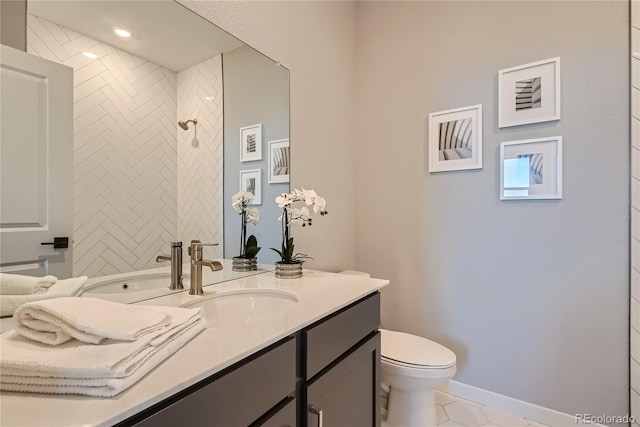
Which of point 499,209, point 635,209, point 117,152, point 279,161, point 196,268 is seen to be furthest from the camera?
point 499,209

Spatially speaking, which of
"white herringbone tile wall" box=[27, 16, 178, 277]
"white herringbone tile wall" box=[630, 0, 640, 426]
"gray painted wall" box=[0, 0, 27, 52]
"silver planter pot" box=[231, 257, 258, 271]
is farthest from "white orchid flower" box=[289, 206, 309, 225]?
"white herringbone tile wall" box=[630, 0, 640, 426]

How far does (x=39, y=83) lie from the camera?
31.1 inches

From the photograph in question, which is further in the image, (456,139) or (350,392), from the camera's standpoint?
(456,139)

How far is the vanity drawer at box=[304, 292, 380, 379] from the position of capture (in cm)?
84

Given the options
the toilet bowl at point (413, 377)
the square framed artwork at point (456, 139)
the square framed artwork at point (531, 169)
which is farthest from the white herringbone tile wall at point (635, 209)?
the toilet bowl at point (413, 377)

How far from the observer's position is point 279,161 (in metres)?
1.55

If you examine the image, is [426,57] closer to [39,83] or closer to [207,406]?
[39,83]

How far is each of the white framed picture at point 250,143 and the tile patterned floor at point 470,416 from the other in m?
1.67

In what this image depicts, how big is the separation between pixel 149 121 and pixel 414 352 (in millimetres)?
1507

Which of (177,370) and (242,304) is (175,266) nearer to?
(242,304)

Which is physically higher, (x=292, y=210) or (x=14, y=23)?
(x=14, y=23)

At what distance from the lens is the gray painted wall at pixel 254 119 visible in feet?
4.37

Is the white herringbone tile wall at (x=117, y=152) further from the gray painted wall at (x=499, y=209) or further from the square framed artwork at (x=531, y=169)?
the square framed artwork at (x=531, y=169)
